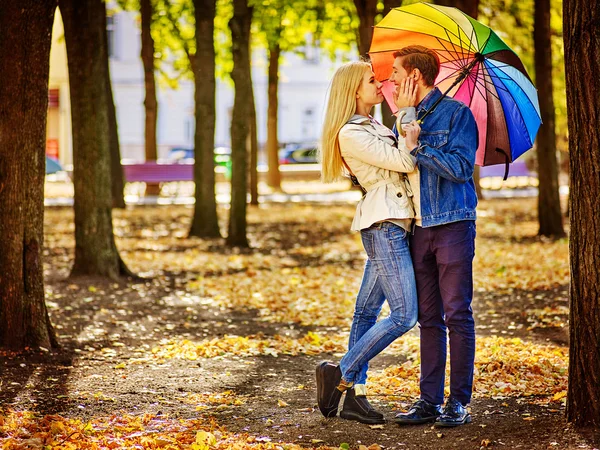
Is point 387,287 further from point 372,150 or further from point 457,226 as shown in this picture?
point 372,150

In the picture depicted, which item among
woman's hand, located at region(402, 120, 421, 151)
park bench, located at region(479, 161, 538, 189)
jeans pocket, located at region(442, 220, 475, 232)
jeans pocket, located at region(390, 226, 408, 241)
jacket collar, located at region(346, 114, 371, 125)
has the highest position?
jacket collar, located at region(346, 114, 371, 125)

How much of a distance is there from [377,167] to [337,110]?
1.36ft

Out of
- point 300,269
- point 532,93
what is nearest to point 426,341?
point 532,93

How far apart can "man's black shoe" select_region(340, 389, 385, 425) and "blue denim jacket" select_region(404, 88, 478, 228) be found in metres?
1.15

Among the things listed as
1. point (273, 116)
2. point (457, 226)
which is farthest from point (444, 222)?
point (273, 116)

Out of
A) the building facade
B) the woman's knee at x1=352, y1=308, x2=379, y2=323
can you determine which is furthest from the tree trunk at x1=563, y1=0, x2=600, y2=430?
the building facade

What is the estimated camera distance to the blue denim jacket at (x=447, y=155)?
548cm

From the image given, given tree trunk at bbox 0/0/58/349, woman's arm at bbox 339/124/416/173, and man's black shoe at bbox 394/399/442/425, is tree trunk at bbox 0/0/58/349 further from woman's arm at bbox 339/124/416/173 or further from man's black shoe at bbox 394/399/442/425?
man's black shoe at bbox 394/399/442/425

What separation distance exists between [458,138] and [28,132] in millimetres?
3847

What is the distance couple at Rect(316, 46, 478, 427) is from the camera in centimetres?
554

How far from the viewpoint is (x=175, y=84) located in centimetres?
2936

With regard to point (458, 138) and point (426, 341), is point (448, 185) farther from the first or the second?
point (426, 341)

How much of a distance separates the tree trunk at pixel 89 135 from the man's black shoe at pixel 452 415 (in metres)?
7.40

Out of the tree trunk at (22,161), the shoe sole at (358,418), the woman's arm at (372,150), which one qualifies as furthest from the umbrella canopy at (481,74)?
the tree trunk at (22,161)
